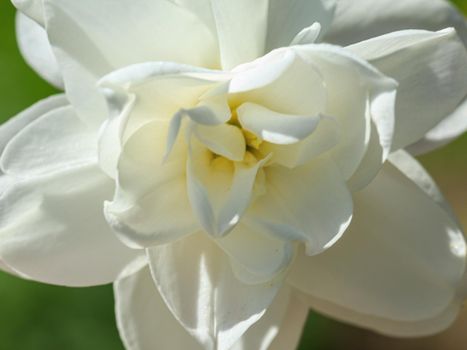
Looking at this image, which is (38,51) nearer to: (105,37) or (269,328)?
(105,37)

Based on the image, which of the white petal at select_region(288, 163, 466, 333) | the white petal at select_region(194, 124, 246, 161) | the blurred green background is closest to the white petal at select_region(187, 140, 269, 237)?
the white petal at select_region(194, 124, 246, 161)

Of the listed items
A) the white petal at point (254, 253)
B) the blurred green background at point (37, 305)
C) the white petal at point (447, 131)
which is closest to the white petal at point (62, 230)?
the white petal at point (254, 253)

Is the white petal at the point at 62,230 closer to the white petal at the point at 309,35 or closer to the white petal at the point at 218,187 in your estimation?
the white petal at the point at 218,187

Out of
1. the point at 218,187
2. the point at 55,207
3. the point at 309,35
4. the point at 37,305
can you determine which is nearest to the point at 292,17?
the point at 309,35

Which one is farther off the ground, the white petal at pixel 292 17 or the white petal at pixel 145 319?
the white petal at pixel 292 17

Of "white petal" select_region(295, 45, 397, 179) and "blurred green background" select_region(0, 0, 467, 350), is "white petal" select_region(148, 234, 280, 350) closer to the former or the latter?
"white petal" select_region(295, 45, 397, 179)

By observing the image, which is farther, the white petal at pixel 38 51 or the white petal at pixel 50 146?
the white petal at pixel 38 51

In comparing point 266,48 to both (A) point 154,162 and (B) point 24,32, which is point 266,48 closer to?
(A) point 154,162
